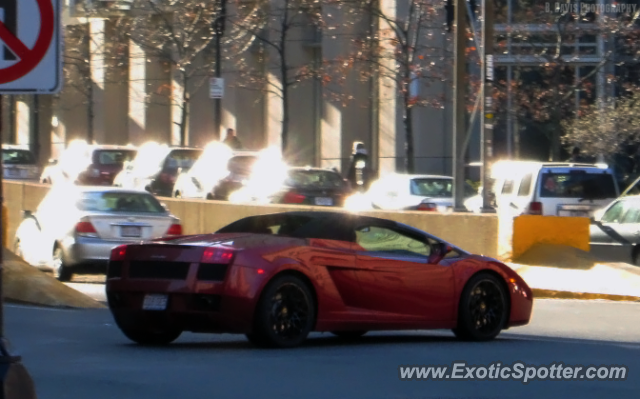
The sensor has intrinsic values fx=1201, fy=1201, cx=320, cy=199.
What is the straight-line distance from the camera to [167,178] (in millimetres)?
31844

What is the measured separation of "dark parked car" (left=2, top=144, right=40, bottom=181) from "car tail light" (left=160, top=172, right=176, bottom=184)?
10.3 m

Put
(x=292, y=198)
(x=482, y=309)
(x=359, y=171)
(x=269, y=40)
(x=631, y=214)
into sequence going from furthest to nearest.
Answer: (x=269, y=40) → (x=359, y=171) → (x=292, y=198) → (x=631, y=214) → (x=482, y=309)

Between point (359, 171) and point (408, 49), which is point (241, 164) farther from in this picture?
point (408, 49)

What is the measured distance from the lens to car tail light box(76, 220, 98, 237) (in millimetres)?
18016

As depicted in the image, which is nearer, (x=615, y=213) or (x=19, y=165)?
(x=615, y=213)

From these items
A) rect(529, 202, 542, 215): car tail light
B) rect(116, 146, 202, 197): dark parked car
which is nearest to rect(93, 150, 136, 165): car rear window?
rect(116, 146, 202, 197): dark parked car

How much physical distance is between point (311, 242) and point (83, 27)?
4184 cm

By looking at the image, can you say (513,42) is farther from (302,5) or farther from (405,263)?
(405,263)

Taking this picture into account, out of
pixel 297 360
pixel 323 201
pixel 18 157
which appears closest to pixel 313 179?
pixel 323 201

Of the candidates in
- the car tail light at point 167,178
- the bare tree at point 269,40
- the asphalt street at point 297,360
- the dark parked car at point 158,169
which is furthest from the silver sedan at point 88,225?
the bare tree at point 269,40

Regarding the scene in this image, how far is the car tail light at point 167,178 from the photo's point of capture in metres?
31.8
